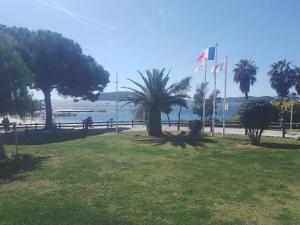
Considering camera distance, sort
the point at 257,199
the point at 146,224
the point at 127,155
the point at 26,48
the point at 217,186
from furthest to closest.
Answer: the point at 26,48
the point at 127,155
the point at 217,186
the point at 257,199
the point at 146,224

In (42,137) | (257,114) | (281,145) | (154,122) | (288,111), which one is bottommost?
(42,137)

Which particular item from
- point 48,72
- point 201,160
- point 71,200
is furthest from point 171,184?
point 48,72

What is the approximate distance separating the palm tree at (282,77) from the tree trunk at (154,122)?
137 ft

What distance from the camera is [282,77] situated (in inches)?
2499

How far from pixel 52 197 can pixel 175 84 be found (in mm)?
19363

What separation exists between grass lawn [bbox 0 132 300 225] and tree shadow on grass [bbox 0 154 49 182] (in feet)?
0.13

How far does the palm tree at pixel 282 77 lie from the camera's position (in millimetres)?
63031

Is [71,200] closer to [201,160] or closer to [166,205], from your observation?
[166,205]

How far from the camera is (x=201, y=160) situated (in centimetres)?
1608

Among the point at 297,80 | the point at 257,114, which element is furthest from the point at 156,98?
the point at 297,80

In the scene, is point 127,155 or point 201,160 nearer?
point 201,160

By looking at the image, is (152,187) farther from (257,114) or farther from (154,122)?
(154,122)

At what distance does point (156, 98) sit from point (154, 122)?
1.87 metres

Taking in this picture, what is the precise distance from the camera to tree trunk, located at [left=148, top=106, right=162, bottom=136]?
28094 millimetres
